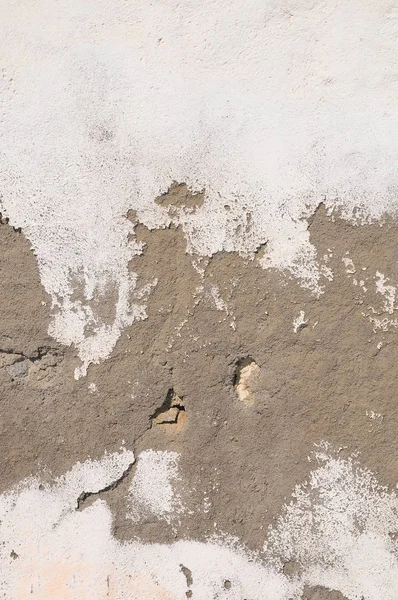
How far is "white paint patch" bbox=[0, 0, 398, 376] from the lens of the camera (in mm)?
3080

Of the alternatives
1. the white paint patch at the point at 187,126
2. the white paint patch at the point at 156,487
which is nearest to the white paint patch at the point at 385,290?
the white paint patch at the point at 187,126

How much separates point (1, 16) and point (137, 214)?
1.39 meters

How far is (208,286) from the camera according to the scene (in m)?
3.12

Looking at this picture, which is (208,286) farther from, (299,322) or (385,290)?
(385,290)

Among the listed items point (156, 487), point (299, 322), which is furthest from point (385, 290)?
point (156, 487)

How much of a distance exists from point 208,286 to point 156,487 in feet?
3.99

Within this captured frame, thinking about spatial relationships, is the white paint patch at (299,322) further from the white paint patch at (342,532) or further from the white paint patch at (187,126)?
the white paint patch at (342,532)

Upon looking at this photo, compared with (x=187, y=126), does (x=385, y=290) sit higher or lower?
lower

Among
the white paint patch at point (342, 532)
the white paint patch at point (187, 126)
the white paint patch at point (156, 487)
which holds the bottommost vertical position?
the white paint patch at point (342, 532)

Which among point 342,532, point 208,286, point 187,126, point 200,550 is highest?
point 187,126

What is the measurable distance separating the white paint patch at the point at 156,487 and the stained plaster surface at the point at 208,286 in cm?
1

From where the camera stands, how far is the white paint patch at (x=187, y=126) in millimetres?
3080

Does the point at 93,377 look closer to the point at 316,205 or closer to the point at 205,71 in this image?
the point at 316,205

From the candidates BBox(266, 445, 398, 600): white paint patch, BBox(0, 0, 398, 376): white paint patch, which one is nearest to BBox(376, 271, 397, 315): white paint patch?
BBox(0, 0, 398, 376): white paint patch
